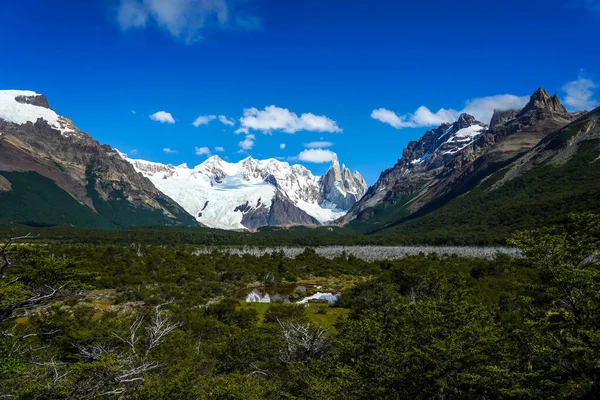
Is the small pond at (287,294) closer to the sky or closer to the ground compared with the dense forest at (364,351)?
closer to the ground

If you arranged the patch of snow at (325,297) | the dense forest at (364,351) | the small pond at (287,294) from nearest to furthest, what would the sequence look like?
the dense forest at (364,351) → the patch of snow at (325,297) → the small pond at (287,294)

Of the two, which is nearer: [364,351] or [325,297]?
[364,351]

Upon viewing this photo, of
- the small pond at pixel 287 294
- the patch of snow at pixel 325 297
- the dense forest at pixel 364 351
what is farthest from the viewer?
the small pond at pixel 287 294

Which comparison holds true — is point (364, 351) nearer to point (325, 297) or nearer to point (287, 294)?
point (325, 297)

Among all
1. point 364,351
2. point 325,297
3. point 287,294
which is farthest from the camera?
point 287,294

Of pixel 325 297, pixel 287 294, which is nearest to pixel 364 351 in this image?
pixel 325 297

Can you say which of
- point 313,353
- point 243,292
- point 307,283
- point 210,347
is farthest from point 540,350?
point 307,283

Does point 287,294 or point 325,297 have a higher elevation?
point 325,297

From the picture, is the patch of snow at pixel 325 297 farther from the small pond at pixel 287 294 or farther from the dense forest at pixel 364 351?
the dense forest at pixel 364 351

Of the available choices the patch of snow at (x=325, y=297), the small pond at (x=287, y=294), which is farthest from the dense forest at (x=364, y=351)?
the small pond at (x=287, y=294)

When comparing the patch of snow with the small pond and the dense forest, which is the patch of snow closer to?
the small pond

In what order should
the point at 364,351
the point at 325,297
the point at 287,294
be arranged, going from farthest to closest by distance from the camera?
the point at 287,294 → the point at 325,297 → the point at 364,351

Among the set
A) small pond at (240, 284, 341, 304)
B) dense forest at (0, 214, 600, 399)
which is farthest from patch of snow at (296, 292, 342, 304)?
dense forest at (0, 214, 600, 399)

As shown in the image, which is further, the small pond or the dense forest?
the small pond
